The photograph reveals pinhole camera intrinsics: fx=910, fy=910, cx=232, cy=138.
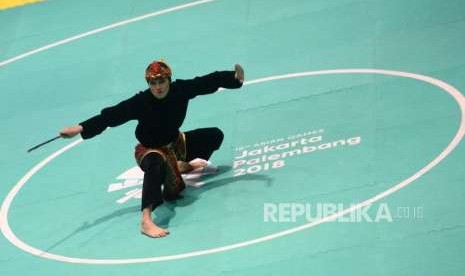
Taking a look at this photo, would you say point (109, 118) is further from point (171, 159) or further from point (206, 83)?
point (206, 83)

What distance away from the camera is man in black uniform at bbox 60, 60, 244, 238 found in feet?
28.3

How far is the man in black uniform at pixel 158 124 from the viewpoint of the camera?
8.64m

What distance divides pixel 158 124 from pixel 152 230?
106 cm

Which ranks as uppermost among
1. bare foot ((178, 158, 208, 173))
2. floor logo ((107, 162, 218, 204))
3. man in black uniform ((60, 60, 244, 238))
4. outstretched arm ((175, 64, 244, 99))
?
outstretched arm ((175, 64, 244, 99))

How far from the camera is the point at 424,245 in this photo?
740cm

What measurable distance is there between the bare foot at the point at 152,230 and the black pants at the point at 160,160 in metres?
0.16

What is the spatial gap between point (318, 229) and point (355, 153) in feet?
4.45

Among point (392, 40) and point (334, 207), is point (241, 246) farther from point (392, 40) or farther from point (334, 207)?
point (392, 40)

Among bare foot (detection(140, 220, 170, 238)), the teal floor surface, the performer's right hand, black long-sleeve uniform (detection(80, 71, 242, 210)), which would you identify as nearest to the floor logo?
the teal floor surface

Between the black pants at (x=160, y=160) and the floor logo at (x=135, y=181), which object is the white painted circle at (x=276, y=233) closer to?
the black pants at (x=160, y=160)

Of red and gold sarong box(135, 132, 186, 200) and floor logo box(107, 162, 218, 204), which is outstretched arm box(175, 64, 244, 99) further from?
floor logo box(107, 162, 218, 204)

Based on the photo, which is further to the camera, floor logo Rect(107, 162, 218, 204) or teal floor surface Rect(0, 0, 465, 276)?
floor logo Rect(107, 162, 218, 204)

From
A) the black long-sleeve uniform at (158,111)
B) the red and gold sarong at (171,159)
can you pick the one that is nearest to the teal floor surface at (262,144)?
the red and gold sarong at (171,159)

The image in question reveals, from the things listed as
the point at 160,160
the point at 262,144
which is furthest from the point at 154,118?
the point at 262,144
